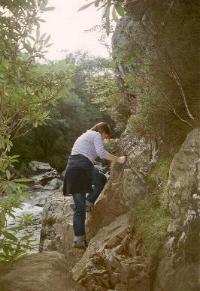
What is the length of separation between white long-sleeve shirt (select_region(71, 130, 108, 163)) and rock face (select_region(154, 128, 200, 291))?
1.38 m

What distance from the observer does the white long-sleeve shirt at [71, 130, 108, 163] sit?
23.7 feet

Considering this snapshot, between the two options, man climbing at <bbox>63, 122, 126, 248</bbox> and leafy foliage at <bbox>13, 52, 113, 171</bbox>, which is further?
leafy foliage at <bbox>13, 52, 113, 171</bbox>

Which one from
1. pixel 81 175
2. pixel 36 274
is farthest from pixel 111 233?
pixel 36 274

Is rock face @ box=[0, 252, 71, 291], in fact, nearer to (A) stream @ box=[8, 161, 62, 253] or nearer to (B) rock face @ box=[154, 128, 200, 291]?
(B) rock face @ box=[154, 128, 200, 291]

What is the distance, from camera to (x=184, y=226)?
6.09m

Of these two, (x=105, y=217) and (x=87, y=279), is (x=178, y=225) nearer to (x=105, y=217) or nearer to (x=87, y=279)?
(x=87, y=279)

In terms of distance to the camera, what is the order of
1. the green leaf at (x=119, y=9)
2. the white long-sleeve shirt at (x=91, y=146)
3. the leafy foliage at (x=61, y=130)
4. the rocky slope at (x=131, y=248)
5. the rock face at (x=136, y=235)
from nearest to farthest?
1. the rocky slope at (x=131, y=248)
2. the rock face at (x=136, y=235)
3. the green leaf at (x=119, y=9)
4. the white long-sleeve shirt at (x=91, y=146)
5. the leafy foliage at (x=61, y=130)

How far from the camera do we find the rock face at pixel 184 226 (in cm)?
589

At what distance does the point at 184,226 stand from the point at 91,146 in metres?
2.31

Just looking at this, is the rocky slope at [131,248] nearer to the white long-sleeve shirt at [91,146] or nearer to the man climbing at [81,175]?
the man climbing at [81,175]

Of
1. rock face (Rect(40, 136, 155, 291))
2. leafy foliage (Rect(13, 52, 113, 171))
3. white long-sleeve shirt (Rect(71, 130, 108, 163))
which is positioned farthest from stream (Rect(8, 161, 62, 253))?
white long-sleeve shirt (Rect(71, 130, 108, 163))

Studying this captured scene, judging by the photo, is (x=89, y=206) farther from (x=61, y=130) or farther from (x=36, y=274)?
(x=61, y=130)

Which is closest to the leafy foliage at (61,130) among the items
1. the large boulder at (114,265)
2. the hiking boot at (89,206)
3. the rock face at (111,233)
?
the rock face at (111,233)

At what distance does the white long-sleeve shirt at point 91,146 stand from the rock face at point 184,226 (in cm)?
138
